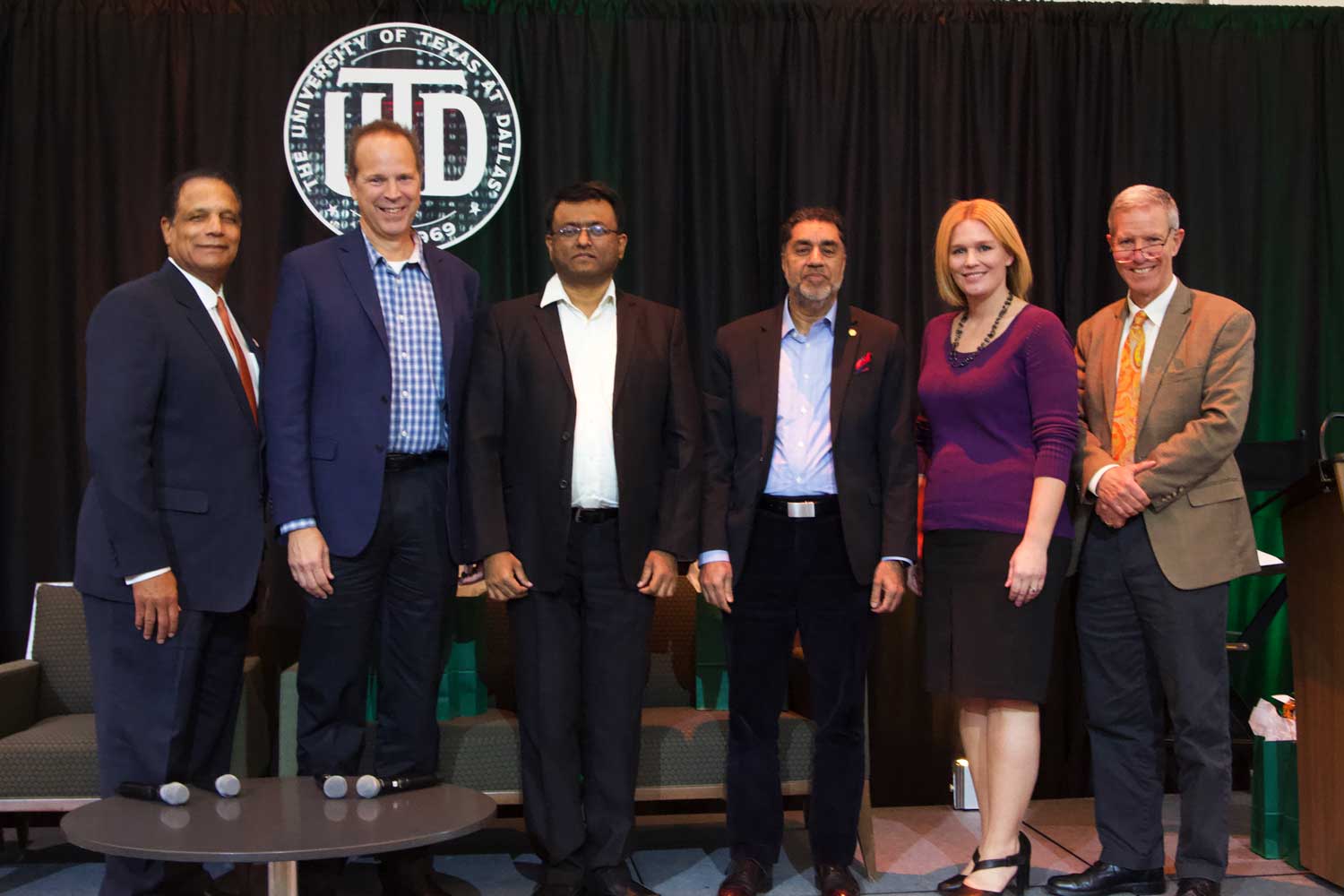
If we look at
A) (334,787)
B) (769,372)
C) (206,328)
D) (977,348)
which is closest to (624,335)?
(769,372)

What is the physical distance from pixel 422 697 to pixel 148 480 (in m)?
0.82

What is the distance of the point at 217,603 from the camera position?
9.75 ft

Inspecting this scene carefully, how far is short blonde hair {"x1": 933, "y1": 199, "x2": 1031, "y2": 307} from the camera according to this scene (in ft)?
10.8

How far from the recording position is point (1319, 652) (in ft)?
11.7

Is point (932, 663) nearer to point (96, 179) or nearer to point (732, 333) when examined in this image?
point (732, 333)

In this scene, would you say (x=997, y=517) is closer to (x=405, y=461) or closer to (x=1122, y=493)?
(x=1122, y=493)

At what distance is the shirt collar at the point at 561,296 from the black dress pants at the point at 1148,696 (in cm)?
142

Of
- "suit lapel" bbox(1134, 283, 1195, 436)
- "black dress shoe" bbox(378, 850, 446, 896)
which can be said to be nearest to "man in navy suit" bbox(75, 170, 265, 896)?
"black dress shoe" bbox(378, 850, 446, 896)

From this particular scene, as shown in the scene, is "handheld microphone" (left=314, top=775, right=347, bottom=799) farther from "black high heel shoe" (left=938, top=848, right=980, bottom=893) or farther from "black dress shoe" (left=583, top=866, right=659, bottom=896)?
"black high heel shoe" (left=938, top=848, right=980, bottom=893)

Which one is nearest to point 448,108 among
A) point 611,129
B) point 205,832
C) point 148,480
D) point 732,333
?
point 611,129

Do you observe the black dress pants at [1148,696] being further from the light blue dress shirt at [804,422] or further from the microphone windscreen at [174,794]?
the microphone windscreen at [174,794]

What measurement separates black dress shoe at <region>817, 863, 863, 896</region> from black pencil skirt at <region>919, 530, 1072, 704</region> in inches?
22.6

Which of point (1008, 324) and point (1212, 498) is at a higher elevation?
point (1008, 324)

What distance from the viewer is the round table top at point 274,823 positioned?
95.3 inches
